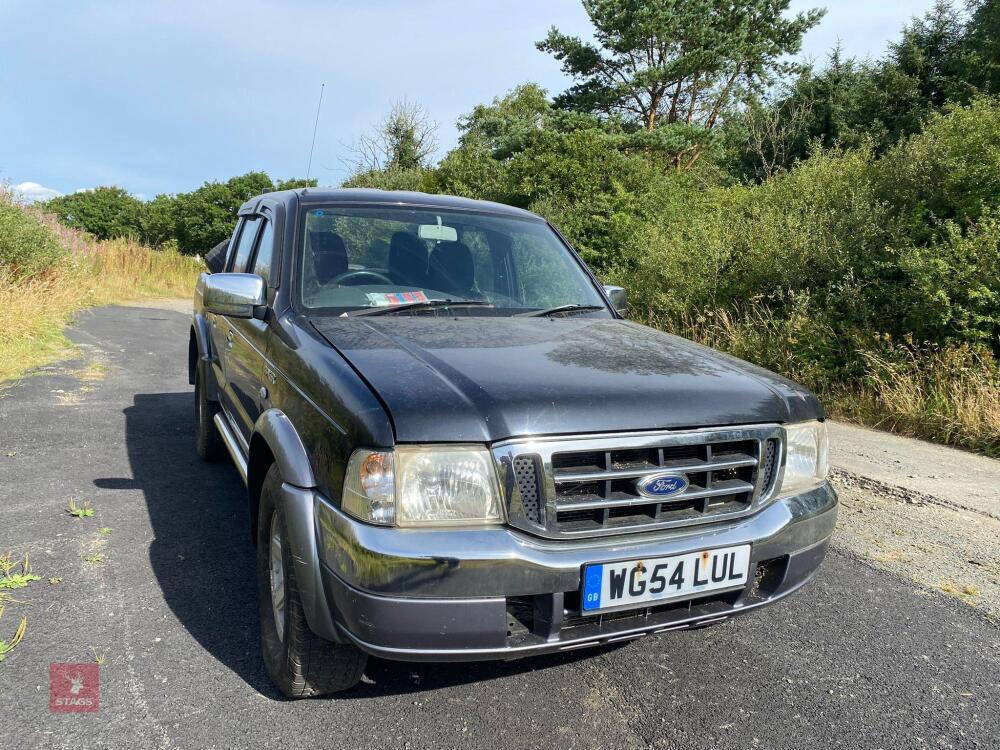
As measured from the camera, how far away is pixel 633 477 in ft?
6.59

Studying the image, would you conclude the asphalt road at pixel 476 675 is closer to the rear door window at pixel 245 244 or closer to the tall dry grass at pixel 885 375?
the rear door window at pixel 245 244

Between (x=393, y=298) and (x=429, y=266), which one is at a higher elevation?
(x=429, y=266)

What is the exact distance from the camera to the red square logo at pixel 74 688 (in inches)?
87.9

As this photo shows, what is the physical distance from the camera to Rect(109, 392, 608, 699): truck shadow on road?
97.3 inches

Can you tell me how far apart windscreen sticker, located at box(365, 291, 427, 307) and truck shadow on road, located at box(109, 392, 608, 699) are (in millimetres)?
1362

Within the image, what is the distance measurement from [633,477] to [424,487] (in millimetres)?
593

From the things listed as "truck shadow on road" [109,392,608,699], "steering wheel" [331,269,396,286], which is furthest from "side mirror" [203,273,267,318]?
"truck shadow on road" [109,392,608,699]

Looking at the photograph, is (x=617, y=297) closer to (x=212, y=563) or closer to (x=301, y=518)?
(x=301, y=518)

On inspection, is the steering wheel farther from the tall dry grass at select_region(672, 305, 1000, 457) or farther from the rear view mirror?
the tall dry grass at select_region(672, 305, 1000, 457)

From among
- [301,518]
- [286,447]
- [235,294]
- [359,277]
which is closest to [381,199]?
[359,277]

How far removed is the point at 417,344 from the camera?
2418 millimetres

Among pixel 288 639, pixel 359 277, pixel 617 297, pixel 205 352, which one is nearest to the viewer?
pixel 288 639

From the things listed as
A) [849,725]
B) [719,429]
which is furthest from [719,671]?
[719,429]

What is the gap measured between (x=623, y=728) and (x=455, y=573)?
0.87 m
